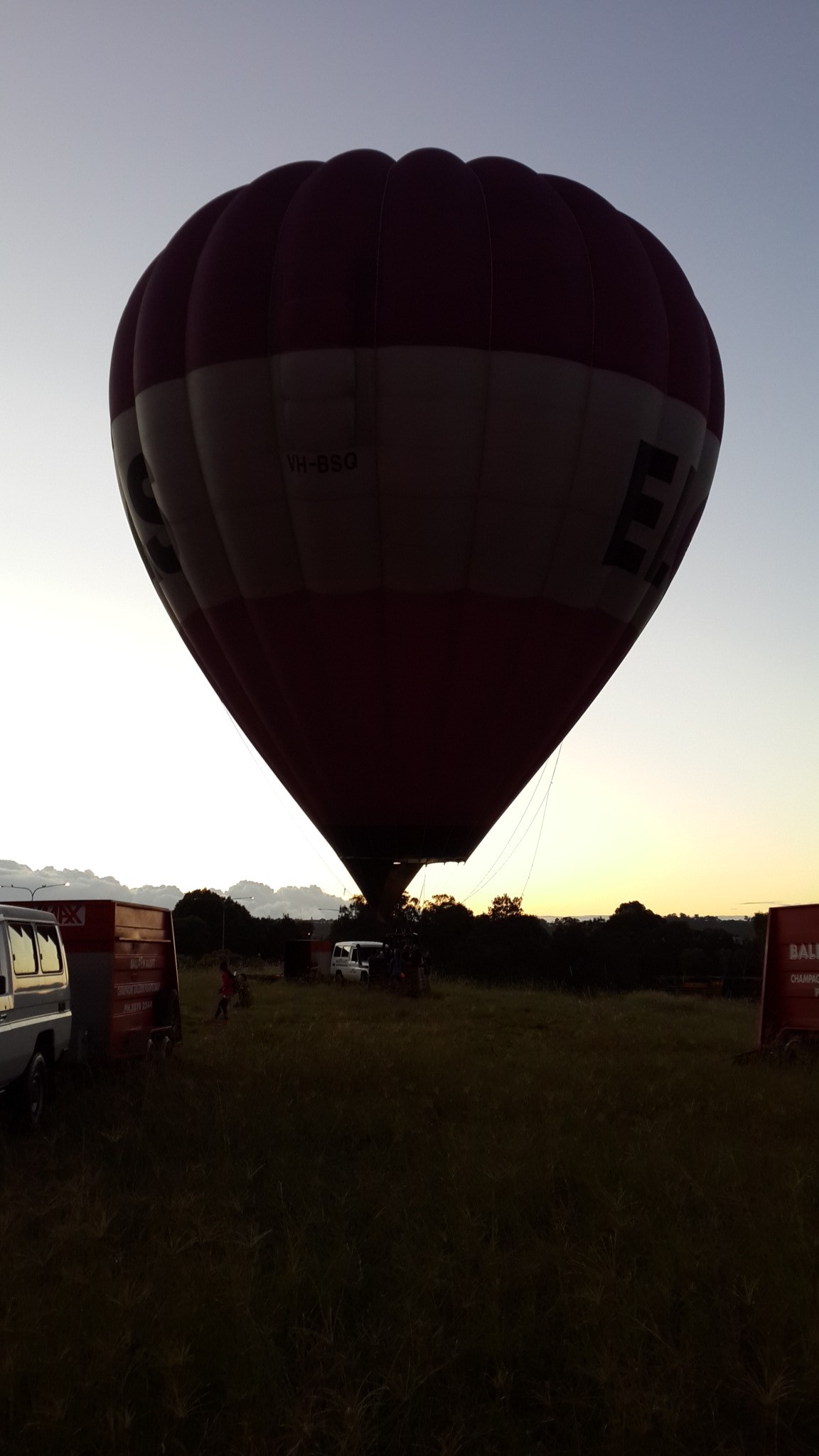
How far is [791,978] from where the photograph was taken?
14.9m

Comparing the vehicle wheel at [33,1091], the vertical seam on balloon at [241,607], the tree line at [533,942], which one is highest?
the vertical seam on balloon at [241,607]

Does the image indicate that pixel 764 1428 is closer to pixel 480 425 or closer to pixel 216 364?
pixel 480 425

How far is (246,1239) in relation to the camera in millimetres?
6941

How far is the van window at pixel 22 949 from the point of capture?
9.93 m

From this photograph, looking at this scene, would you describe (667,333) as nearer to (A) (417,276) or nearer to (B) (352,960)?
(A) (417,276)

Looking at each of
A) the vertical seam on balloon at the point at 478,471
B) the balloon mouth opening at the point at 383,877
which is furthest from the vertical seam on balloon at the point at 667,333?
the balloon mouth opening at the point at 383,877

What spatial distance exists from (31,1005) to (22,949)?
1.80ft

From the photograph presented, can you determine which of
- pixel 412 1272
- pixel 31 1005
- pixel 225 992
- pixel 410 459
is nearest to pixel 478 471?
pixel 410 459

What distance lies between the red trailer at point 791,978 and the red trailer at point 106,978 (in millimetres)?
8493

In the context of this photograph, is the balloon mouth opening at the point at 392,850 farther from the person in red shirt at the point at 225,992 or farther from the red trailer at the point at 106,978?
the red trailer at the point at 106,978

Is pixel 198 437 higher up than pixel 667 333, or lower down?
lower down

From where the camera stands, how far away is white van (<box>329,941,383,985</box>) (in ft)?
114

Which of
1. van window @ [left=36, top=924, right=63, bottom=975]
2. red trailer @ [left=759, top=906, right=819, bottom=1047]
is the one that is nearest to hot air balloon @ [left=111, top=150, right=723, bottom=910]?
red trailer @ [left=759, top=906, right=819, bottom=1047]

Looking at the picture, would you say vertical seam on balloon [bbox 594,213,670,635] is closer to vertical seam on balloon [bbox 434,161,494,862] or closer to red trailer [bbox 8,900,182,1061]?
vertical seam on balloon [bbox 434,161,494,862]
